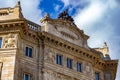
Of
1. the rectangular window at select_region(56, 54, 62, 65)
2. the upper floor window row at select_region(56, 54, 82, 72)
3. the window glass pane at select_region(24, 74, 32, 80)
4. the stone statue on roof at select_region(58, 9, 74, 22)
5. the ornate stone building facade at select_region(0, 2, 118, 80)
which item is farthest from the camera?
the stone statue on roof at select_region(58, 9, 74, 22)

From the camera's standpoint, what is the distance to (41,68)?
4281cm

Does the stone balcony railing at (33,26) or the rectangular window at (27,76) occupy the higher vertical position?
the stone balcony railing at (33,26)

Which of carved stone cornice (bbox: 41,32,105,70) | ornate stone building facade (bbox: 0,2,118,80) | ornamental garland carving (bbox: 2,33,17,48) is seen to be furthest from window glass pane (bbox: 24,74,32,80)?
carved stone cornice (bbox: 41,32,105,70)

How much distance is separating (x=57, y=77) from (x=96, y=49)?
35.5 ft

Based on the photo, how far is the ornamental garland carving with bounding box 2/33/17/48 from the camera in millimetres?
40984

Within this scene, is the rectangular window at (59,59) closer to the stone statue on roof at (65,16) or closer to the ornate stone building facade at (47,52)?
the ornate stone building facade at (47,52)

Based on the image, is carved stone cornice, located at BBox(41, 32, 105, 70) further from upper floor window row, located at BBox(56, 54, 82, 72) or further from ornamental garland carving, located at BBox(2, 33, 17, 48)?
ornamental garland carving, located at BBox(2, 33, 17, 48)

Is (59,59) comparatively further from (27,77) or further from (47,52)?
(27,77)

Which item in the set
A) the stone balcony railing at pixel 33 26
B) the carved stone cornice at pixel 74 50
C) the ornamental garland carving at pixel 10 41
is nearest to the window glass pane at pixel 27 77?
the ornamental garland carving at pixel 10 41

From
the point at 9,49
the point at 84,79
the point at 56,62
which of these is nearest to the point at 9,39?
the point at 9,49

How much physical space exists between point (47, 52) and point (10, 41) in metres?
5.18

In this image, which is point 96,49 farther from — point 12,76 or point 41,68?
point 12,76

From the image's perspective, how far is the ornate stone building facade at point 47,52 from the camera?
4091 centimetres

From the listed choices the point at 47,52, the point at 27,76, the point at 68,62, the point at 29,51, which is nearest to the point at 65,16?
the point at 68,62
